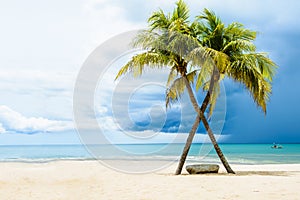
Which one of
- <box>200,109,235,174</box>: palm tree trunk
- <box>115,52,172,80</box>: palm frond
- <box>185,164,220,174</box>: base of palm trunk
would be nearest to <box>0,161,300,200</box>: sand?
Result: <box>185,164,220,174</box>: base of palm trunk

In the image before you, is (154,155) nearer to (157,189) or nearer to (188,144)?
(188,144)

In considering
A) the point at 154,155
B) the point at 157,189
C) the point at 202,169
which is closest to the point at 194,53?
the point at 202,169

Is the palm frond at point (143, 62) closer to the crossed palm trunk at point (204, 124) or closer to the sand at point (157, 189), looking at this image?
the crossed palm trunk at point (204, 124)

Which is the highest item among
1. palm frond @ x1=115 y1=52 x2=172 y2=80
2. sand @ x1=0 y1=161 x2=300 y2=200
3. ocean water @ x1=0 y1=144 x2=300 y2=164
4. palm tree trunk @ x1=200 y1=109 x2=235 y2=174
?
palm frond @ x1=115 y1=52 x2=172 y2=80

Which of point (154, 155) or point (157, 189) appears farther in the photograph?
point (154, 155)

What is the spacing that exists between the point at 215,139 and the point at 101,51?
16.2 feet

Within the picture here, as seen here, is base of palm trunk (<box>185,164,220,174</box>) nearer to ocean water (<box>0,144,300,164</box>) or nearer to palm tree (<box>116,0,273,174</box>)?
palm tree (<box>116,0,273,174</box>)

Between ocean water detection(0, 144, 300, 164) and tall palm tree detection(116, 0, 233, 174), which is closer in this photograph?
tall palm tree detection(116, 0, 233, 174)

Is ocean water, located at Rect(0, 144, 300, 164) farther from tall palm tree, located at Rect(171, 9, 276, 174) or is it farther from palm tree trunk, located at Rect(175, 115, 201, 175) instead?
tall palm tree, located at Rect(171, 9, 276, 174)

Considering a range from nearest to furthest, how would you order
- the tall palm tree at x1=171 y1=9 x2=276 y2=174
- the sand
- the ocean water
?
the sand < the tall palm tree at x1=171 y1=9 x2=276 y2=174 < the ocean water

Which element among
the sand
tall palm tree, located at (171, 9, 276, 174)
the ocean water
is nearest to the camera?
the sand

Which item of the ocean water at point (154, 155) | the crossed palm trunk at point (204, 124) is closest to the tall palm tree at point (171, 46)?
the crossed palm trunk at point (204, 124)

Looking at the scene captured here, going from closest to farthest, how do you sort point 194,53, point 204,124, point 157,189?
point 157,189 → point 194,53 → point 204,124

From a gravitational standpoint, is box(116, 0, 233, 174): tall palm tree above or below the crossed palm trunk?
above
